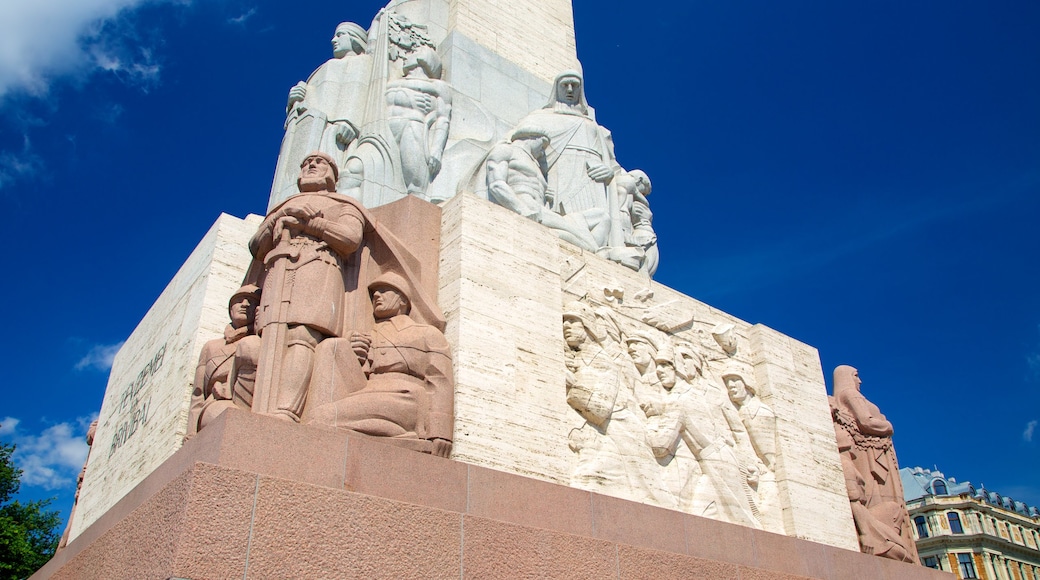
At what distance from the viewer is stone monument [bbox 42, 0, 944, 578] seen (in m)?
4.70

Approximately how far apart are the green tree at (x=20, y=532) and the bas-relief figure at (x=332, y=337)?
619 inches

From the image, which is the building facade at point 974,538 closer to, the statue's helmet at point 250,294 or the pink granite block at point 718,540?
the pink granite block at point 718,540

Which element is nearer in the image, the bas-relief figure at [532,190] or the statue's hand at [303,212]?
the statue's hand at [303,212]

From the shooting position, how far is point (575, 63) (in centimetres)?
1365

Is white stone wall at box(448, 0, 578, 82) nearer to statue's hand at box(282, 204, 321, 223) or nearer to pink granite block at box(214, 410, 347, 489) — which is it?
statue's hand at box(282, 204, 321, 223)

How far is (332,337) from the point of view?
19.2 ft

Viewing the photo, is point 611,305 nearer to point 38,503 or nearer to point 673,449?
point 673,449

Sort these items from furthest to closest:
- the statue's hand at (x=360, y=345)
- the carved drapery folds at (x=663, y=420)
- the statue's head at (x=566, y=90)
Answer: the statue's head at (x=566, y=90)
the carved drapery folds at (x=663, y=420)
the statue's hand at (x=360, y=345)

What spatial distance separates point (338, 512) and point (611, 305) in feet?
12.9

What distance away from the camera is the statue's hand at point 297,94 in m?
10.9

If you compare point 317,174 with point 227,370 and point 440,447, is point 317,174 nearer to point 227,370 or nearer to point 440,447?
point 227,370

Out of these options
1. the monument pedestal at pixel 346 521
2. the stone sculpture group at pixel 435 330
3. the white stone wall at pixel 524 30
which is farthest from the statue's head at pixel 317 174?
the white stone wall at pixel 524 30

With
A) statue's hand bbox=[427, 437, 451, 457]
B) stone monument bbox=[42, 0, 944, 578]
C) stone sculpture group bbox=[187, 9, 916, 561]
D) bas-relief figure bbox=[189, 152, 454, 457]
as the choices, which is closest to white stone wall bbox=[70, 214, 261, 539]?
stone monument bbox=[42, 0, 944, 578]

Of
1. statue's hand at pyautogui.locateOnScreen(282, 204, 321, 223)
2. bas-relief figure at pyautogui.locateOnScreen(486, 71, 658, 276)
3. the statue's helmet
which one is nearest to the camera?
statue's hand at pyautogui.locateOnScreen(282, 204, 321, 223)
